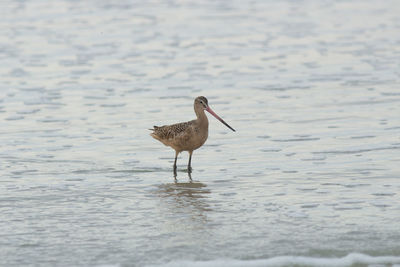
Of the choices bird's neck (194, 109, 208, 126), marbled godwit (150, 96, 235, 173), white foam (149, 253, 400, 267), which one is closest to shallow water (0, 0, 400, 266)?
white foam (149, 253, 400, 267)

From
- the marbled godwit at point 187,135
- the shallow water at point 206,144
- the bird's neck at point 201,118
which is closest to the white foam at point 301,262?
the shallow water at point 206,144

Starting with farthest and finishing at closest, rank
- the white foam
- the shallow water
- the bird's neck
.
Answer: the bird's neck → the shallow water → the white foam

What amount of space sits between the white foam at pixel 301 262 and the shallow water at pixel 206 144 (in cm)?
1

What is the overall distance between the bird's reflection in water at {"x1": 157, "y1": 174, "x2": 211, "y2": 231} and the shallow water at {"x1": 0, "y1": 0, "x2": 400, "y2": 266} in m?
0.02

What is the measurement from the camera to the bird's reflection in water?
741 cm

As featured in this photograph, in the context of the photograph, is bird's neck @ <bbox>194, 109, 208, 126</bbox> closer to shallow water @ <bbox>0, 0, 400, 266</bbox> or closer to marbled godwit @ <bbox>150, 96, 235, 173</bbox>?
marbled godwit @ <bbox>150, 96, 235, 173</bbox>

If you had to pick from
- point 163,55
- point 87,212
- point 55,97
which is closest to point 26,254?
point 87,212

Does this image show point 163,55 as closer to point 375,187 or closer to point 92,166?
point 92,166

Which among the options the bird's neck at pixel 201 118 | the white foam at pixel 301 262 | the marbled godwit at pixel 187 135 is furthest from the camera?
the bird's neck at pixel 201 118

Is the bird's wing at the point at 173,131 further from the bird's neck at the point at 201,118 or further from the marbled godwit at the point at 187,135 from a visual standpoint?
the bird's neck at the point at 201,118

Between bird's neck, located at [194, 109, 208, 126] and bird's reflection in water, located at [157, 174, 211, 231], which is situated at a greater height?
bird's neck, located at [194, 109, 208, 126]

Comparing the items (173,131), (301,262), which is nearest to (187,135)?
(173,131)

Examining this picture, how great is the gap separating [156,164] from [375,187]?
2.63m

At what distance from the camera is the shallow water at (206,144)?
6816mm
